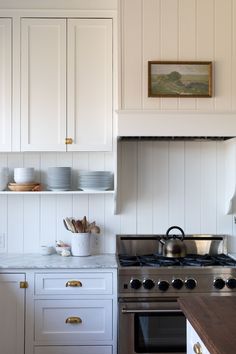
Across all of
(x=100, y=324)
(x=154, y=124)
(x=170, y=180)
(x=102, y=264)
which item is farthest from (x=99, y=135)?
(x=100, y=324)

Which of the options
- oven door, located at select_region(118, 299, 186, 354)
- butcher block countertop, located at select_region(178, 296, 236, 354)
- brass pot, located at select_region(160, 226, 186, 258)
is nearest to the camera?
butcher block countertop, located at select_region(178, 296, 236, 354)

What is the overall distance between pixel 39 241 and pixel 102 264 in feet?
2.24

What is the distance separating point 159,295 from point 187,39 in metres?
1.72

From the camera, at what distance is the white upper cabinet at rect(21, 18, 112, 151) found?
9.87 ft

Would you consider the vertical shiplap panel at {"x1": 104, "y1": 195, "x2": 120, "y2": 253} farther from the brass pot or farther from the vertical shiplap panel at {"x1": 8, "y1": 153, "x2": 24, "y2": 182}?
the vertical shiplap panel at {"x1": 8, "y1": 153, "x2": 24, "y2": 182}

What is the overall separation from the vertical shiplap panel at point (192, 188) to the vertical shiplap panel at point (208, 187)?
0.03 metres

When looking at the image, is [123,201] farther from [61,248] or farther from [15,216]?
[15,216]

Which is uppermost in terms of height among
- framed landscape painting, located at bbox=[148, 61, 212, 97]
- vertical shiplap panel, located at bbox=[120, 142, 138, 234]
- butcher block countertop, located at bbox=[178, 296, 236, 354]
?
framed landscape painting, located at bbox=[148, 61, 212, 97]

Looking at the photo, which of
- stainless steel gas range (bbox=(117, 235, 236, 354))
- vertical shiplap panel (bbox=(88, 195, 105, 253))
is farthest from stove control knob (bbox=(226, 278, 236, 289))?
vertical shiplap panel (bbox=(88, 195, 105, 253))

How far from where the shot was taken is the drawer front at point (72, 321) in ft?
8.99

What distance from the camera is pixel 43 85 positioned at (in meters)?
3.02

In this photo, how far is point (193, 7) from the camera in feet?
9.31

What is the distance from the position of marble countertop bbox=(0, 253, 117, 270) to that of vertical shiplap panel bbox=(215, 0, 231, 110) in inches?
52.1

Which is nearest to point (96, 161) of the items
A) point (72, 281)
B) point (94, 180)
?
point (94, 180)
